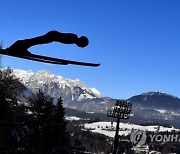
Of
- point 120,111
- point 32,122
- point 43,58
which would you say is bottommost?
point 32,122

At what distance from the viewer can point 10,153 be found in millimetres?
35531

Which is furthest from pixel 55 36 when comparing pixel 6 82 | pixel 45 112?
pixel 45 112

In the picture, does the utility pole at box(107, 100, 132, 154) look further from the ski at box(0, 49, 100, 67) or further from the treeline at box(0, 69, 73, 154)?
the ski at box(0, 49, 100, 67)

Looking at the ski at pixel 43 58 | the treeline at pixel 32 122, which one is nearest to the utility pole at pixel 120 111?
the treeline at pixel 32 122

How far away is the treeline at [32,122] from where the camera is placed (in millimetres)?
40219

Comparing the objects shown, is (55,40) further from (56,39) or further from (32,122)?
(32,122)

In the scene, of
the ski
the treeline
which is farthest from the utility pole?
the ski

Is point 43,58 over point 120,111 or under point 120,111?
under

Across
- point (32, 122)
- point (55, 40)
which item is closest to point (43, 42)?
point (55, 40)

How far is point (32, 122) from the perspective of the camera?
5331 centimetres

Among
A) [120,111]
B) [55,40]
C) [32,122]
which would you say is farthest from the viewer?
[120,111]

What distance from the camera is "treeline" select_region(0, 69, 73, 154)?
132 ft

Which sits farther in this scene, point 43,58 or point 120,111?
point 120,111

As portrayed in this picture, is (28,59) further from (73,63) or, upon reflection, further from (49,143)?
(49,143)
